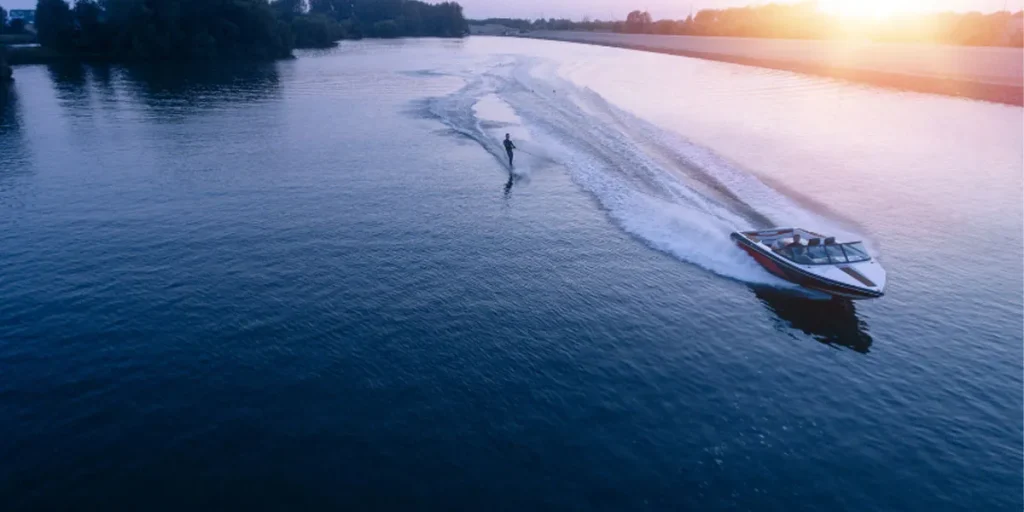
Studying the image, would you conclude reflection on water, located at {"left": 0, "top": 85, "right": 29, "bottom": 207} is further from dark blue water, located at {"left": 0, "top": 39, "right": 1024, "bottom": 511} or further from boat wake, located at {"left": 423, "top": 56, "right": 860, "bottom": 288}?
boat wake, located at {"left": 423, "top": 56, "right": 860, "bottom": 288}

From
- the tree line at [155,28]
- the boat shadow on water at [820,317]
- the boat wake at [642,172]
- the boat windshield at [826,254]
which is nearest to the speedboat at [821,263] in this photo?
the boat windshield at [826,254]

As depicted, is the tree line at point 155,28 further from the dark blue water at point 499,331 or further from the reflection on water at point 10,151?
the dark blue water at point 499,331

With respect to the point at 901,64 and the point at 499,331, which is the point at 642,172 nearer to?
the point at 499,331

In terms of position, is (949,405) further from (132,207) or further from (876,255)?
(132,207)

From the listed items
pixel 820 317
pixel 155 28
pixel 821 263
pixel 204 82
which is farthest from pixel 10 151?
pixel 155 28

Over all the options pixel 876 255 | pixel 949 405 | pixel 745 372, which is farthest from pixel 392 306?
pixel 876 255

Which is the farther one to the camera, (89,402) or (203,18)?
(203,18)
